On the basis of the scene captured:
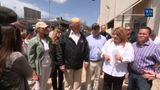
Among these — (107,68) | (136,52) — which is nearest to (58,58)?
(107,68)

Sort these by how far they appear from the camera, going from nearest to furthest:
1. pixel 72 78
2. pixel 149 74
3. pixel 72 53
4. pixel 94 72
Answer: pixel 149 74
pixel 72 53
pixel 72 78
pixel 94 72

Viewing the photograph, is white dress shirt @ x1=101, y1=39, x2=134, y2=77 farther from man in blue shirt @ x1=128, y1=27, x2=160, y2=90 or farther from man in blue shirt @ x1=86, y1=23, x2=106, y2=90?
man in blue shirt @ x1=86, y1=23, x2=106, y2=90

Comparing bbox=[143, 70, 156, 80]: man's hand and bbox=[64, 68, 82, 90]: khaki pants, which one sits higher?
bbox=[143, 70, 156, 80]: man's hand

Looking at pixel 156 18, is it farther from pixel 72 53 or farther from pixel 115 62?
pixel 115 62

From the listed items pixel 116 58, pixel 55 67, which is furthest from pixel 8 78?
pixel 55 67

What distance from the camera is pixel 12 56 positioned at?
2838 mm

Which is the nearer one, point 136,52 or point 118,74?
point 136,52

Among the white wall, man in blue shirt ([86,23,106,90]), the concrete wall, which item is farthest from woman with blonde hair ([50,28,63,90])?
the white wall

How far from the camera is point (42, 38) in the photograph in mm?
5492

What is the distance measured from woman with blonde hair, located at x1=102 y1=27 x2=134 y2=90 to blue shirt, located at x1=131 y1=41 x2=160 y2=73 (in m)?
0.27

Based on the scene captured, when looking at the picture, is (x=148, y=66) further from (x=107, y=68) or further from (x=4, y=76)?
(x=4, y=76)

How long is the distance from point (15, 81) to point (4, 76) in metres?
0.13

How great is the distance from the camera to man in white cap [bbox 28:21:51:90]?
5.30 m

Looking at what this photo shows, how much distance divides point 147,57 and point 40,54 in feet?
6.46
